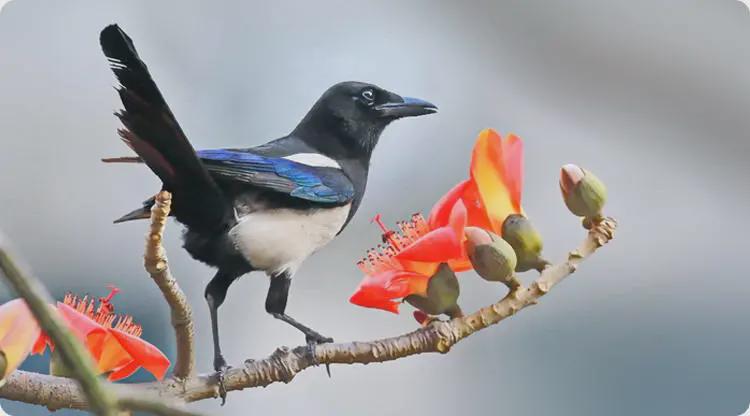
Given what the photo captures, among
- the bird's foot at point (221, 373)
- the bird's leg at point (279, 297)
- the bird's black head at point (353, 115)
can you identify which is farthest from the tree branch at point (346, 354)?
the bird's black head at point (353, 115)

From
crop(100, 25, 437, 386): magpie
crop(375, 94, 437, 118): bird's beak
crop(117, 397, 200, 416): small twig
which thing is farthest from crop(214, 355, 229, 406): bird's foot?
crop(117, 397, 200, 416): small twig

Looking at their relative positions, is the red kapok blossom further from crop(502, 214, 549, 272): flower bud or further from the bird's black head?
the bird's black head

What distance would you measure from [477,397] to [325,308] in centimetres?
11

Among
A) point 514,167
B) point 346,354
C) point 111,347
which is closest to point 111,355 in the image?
point 111,347

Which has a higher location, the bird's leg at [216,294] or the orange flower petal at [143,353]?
the orange flower petal at [143,353]

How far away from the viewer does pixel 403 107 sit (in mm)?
586

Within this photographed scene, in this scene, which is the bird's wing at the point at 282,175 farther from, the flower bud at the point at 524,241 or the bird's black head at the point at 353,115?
the flower bud at the point at 524,241

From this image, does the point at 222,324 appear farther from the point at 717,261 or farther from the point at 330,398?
the point at 717,261

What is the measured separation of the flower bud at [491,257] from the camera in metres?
0.37

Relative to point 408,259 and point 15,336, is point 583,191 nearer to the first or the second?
point 408,259

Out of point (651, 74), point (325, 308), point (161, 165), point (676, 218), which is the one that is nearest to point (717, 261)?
point (676, 218)

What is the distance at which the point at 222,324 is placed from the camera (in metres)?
0.52

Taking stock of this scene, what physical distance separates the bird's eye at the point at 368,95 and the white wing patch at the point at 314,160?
0.17 ft

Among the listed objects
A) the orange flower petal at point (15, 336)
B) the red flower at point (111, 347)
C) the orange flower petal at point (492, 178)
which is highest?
the orange flower petal at point (492, 178)
